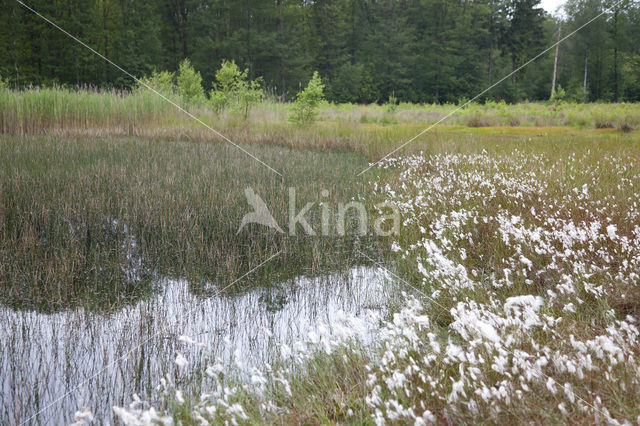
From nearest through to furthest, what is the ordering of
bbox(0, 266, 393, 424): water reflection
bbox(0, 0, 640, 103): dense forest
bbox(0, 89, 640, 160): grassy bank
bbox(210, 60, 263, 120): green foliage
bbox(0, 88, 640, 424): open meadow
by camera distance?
1. bbox(0, 88, 640, 424): open meadow
2. bbox(0, 266, 393, 424): water reflection
3. bbox(0, 89, 640, 160): grassy bank
4. bbox(210, 60, 263, 120): green foliage
5. bbox(0, 0, 640, 103): dense forest

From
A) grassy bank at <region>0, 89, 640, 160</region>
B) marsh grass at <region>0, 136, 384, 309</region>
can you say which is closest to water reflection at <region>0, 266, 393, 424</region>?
marsh grass at <region>0, 136, 384, 309</region>

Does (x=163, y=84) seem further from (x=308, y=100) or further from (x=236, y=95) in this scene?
(x=308, y=100)

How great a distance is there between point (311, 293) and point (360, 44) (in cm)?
4653

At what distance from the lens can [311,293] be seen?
4.49 metres

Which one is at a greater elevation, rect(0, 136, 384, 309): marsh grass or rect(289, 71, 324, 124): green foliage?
rect(289, 71, 324, 124): green foliage

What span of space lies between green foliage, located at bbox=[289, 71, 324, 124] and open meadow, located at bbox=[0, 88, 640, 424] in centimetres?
727

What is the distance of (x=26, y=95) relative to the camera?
14.2 m

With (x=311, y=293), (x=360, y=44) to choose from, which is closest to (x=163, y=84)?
(x=311, y=293)

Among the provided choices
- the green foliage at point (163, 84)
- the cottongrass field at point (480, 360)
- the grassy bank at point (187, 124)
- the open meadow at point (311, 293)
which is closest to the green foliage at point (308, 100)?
the grassy bank at point (187, 124)

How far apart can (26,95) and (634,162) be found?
16.5 m

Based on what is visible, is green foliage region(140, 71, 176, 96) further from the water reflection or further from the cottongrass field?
the cottongrass field

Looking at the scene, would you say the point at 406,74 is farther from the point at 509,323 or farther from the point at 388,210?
the point at 509,323

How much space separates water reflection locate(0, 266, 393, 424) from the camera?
9.21ft

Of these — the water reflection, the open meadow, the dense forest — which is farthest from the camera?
the dense forest
